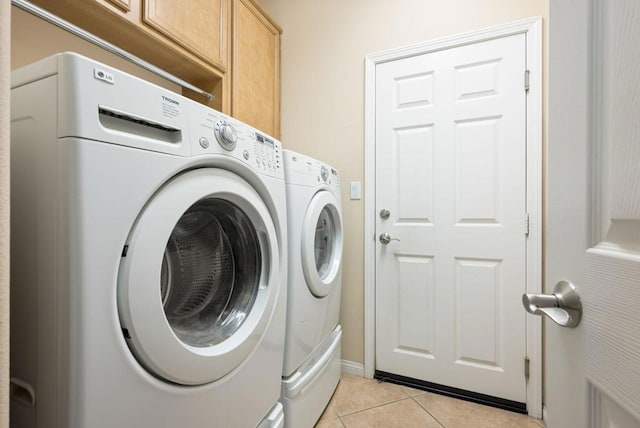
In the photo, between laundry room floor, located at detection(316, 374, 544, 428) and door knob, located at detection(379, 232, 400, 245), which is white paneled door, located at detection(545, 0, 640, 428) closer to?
laundry room floor, located at detection(316, 374, 544, 428)

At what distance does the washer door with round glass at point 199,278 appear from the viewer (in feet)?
1.85

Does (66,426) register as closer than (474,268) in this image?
Yes

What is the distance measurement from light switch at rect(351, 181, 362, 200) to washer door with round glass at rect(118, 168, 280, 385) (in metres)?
0.94

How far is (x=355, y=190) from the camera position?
1796 mm

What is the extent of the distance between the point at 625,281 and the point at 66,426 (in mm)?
801

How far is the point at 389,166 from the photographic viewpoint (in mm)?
1712

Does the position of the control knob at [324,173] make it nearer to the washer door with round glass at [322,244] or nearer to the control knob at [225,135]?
the washer door with round glass at [322,244]

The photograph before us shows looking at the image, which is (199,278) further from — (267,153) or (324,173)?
(324,173)

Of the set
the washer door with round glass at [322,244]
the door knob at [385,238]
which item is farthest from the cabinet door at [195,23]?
the door knob at [385,238]

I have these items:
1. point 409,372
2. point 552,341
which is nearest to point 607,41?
point 552,341

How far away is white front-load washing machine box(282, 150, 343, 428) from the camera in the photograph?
1.10 m

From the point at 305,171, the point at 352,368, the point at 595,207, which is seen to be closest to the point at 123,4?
the point at 305,171

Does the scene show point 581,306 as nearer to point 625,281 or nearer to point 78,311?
point 625,281

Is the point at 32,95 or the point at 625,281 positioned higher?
the point at 32,95
